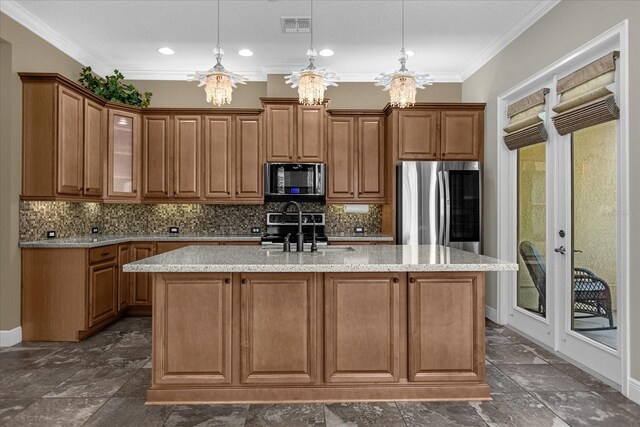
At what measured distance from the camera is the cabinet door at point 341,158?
17.5ft

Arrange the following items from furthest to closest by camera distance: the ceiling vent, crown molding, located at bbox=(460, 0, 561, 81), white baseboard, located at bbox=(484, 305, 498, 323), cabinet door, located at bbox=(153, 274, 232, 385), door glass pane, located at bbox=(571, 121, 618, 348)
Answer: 1. white baseboard, located at bbox=(484, 305, 498, 323)
2. the ceiling vent
3. crown molding, located at bbox=(460, 0, 561, 81)
4. door glass pane, located at bbox=(571, 121, 618, 348)
5. cabinet door, located at bbox=(153, 274, 232, 385)

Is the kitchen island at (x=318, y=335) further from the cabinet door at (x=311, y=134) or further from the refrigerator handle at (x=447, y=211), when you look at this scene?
the cabinet door at (x=311, y=134)

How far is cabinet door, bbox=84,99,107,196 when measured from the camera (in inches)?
180

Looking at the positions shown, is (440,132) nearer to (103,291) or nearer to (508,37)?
(508,37)

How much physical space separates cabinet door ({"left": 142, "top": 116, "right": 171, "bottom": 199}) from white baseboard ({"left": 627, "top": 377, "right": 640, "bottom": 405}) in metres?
4.86

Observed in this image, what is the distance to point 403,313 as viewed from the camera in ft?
8.91

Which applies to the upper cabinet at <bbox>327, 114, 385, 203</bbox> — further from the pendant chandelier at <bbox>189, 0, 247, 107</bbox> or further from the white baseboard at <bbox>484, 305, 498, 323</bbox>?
the pendant chandelier at <bbox>189, 0, 247, 107</bbox>

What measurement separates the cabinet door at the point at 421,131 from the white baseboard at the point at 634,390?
291 cm

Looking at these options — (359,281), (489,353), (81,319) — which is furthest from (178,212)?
(489,353)

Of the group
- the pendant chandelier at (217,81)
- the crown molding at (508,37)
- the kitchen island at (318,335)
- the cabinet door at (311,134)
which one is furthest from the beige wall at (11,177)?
the crown molding at (508,37)

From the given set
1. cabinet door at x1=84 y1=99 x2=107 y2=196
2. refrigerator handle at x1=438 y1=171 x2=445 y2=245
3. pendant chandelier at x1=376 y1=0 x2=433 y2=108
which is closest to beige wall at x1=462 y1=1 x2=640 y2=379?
refrigerator handle at x1=438 y1=171 x2=445 y2=245

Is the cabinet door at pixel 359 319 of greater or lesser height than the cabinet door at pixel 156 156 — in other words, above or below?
below

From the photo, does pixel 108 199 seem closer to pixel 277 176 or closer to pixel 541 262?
pixel 277 176

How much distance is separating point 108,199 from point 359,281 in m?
3.60
